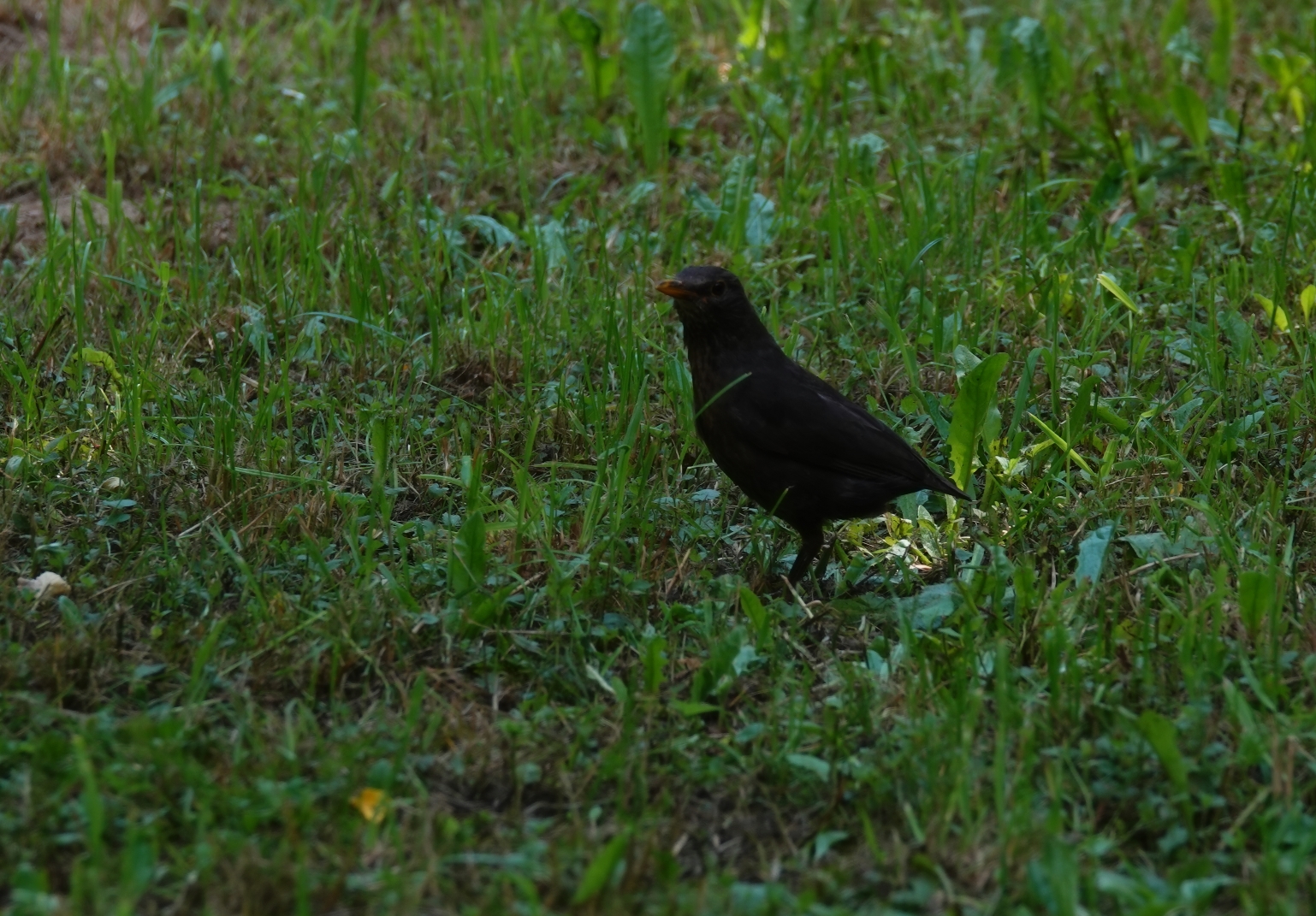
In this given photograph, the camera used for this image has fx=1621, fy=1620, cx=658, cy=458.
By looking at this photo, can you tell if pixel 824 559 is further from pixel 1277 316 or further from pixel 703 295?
pixel 1277 316

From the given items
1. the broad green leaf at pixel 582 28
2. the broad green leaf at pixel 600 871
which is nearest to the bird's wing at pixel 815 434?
the broad green leaf at pixel 600 871

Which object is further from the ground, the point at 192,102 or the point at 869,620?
the point at 192,102

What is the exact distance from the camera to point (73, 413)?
181 inches

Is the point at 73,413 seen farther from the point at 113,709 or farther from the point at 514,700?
the point at 514,700

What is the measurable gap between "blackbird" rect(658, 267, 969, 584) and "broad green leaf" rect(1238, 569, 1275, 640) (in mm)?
825

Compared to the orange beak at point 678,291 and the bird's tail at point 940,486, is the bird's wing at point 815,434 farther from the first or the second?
the orange beak at point 678,291

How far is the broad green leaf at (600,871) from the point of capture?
108 inches

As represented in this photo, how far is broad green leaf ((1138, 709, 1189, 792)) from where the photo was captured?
3086 millimetres

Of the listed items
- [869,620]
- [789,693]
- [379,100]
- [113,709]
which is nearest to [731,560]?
[869,620]

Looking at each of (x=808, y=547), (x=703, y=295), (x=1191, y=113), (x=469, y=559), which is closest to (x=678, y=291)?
(x=703, y=295)

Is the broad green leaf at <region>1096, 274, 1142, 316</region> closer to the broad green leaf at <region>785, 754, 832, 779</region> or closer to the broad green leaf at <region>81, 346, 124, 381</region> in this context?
the broad green leaf at <region>785, 754, 832, 779</region>

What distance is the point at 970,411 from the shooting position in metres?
4.38

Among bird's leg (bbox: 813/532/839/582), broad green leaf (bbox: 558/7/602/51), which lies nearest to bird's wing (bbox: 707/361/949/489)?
bird's leg (bbox: 813/532/839/582)

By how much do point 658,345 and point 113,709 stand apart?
231cm
